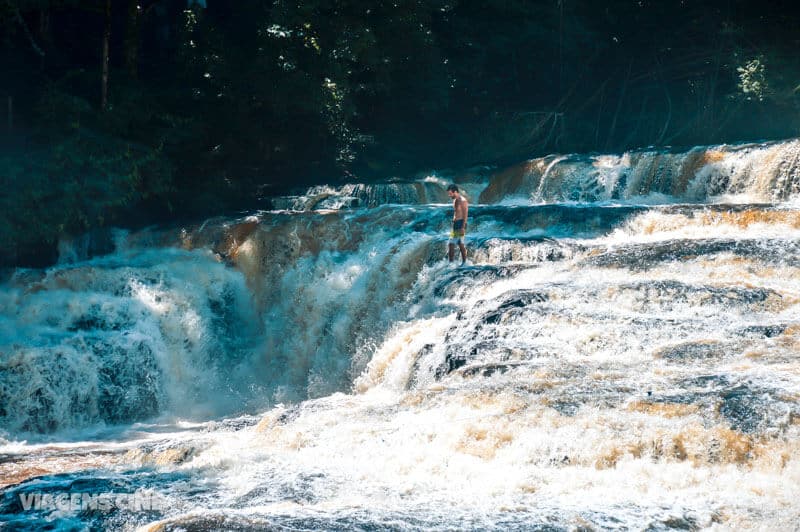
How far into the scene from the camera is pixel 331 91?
2019cm

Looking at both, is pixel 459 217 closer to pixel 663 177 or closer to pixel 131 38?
pixel 663 177

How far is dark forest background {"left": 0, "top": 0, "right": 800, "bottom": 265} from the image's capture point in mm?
16047

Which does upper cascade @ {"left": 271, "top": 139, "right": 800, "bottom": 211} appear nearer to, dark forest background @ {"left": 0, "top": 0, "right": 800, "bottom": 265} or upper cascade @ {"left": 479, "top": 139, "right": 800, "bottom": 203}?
upper cascade @ {"left": 479, "top": 139, "right": 800, "bottom": 203}

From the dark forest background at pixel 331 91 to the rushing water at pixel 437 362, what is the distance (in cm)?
190

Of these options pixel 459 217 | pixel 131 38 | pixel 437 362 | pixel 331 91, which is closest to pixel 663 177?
pixel 459 217

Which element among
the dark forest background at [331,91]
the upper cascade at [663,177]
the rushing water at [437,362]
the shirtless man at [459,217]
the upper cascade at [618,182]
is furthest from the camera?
the dark forest background at [331,91]

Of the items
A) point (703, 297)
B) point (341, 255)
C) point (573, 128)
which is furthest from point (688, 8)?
point (703, 297)

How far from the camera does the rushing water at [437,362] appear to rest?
585cm

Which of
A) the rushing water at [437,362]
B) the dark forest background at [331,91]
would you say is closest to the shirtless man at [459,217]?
the rushing water at [437,362]

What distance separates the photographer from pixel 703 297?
29.0ft

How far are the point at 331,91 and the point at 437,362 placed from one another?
1260cm

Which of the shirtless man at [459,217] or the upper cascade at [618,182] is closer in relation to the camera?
the shirtless man at [459,217]

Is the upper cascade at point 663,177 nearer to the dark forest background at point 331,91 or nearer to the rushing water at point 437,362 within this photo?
the rushing water at point 437,362

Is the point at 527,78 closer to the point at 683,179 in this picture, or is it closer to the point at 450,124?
the point at 450,124
